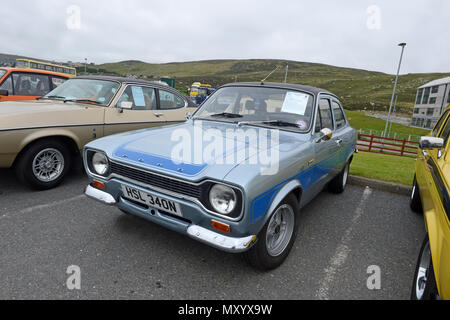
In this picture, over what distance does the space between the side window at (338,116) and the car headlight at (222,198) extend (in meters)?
2.73

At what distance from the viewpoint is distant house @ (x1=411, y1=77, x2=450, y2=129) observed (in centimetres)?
4891

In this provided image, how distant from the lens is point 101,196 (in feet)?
9.08

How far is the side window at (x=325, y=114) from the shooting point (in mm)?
3545

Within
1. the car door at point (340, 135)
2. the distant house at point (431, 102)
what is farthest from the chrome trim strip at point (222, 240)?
the distant house at point (431, 102)

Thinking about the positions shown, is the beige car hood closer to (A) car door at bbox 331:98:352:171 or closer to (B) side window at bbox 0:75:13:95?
(B) side window at bbox 0:75:13:95

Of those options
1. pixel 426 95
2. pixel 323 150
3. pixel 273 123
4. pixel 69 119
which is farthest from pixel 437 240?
pixel 426 95

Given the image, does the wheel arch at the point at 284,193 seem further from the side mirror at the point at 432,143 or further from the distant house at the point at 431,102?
the distant house at the point at 431,102

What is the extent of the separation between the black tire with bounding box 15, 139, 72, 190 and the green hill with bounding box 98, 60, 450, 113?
76.5 meters

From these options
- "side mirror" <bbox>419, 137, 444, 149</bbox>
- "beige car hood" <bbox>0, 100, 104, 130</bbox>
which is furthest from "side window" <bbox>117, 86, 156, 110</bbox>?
"side mirror" <bbox>419, 137, 444, 149</bbox>

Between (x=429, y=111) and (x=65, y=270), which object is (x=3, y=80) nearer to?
(x=65, y=270)

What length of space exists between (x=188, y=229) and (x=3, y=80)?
275 inches

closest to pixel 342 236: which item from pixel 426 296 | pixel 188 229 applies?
pixel 426 296

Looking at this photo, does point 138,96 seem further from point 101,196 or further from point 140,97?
point 101,196
